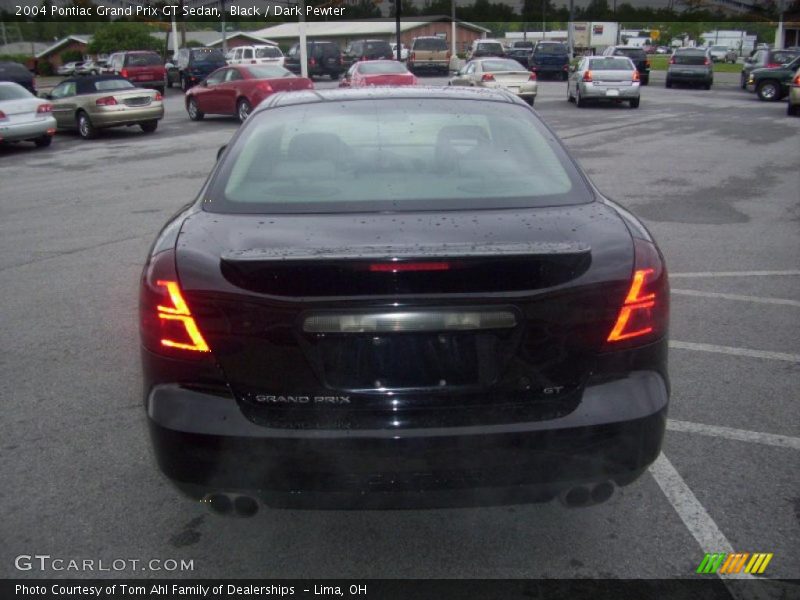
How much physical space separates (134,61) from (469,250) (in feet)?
127

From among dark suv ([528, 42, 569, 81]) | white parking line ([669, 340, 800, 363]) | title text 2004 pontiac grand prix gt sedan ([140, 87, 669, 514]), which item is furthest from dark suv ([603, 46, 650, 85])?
title text 2004 pontiac grand prix gt sedan ([140, 87, 669, 514])

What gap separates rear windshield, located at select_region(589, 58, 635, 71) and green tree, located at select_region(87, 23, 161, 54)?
38613 mm

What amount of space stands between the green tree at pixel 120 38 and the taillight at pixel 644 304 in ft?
191

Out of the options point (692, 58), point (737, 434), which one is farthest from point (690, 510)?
Answer: point (692, 58)

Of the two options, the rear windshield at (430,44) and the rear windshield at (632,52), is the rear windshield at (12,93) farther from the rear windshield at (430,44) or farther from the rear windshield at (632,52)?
the rear windshield at (430,44)

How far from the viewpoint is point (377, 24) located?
83.9 meters

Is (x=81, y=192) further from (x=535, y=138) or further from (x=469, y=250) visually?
(x=469, y=250)

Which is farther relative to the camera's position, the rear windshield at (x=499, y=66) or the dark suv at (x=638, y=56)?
the dark suv at (x=638, y=56)

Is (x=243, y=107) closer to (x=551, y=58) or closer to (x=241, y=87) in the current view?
(x=241, y=87)

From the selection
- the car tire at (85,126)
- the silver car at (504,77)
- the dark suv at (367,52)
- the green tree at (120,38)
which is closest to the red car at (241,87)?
the car tire at (85,126)

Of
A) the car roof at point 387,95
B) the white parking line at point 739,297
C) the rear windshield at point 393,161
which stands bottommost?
the white parking line at point 739,297

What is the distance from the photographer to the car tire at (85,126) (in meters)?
20.4

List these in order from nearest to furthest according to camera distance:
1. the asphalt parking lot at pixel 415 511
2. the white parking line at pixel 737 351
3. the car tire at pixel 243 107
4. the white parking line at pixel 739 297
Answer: the asphalt parking lot at pixel 415 511, the white parking line at pixel 737 351, the white parking line at pixel 739 297, the car tire at pixel 243 107

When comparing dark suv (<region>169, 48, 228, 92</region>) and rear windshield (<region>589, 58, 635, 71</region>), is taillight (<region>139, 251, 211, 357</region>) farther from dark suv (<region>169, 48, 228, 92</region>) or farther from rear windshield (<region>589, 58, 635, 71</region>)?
dark suv (<region>169, 48, 228, 92</region>)
